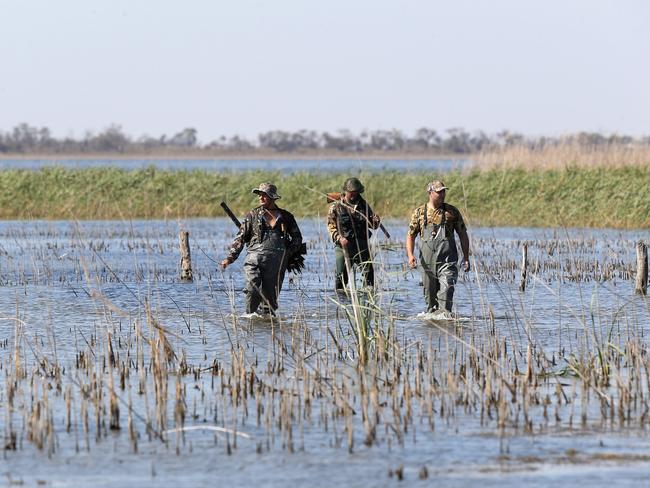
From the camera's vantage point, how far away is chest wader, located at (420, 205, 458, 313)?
1352cm

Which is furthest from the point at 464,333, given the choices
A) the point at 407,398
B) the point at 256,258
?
the point at 407,398

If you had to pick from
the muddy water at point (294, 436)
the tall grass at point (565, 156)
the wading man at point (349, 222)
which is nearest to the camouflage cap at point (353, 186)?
the wading man at point (349, 222)

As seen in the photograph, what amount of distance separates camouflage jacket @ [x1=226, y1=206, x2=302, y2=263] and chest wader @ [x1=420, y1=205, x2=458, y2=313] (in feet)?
4.42

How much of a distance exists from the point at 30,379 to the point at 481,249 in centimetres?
1662

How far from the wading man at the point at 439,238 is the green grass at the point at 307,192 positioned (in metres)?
19.6

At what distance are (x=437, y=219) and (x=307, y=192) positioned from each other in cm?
2353

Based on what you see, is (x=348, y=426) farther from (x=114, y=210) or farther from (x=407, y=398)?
(x=114, y=210)

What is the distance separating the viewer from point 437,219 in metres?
13.5

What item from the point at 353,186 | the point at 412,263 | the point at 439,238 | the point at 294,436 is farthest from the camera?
the point at 353,186

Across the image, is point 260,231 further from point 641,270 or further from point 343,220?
point 641,270

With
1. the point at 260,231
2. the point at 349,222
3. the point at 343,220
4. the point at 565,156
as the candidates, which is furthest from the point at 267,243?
the point at 565,156

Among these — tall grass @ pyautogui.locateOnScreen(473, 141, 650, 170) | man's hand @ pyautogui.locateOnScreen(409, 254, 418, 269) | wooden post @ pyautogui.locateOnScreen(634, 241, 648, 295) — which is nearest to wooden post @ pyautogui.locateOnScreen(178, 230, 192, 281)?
wooden post @ pyautogui.locateOnScreen(634, 241, 648, 295)

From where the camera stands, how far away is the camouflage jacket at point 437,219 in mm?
13453

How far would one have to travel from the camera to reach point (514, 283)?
19359 mm
